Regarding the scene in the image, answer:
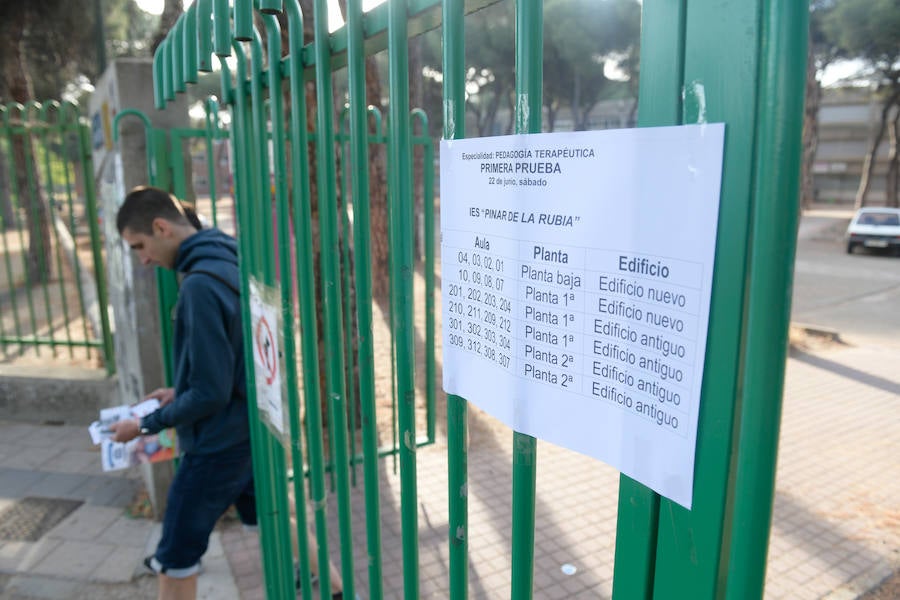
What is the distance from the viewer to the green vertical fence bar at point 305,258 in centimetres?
158

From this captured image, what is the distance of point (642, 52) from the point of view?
818 millimetres

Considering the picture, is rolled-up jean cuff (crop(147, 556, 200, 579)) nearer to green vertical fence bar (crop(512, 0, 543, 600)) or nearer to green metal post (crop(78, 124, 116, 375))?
green vertical fence bar (crop(512, 0, 543, 600))

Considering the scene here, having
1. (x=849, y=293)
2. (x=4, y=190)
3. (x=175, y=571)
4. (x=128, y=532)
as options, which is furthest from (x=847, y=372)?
(x=4, y=190)

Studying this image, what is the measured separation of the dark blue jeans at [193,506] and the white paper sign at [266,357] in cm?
53

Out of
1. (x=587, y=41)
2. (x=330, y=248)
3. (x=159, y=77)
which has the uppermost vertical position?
(x=587, y=41)

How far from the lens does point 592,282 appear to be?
34.9 inches

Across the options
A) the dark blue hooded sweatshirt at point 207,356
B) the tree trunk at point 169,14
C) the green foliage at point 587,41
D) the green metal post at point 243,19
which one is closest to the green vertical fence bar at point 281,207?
the green metal post at point 243,19

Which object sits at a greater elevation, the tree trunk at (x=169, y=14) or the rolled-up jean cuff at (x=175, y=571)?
the tree trunk at (x=169, y=14)

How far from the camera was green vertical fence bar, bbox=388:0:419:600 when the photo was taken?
1.17m

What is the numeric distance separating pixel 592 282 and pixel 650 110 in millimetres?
218

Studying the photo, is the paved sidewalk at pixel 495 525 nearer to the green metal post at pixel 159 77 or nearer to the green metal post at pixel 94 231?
the green metal post at pixel 94 231

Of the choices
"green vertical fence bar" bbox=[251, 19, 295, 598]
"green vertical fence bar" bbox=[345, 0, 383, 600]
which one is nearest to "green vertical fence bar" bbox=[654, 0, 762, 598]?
"green vertical fence bar" bbox=[345, 0, 383, 600]

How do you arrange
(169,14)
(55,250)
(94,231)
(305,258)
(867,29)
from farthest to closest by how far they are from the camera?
1. (867,29)
2. (169,14)
3. (55,250)
4. (94,231)
5. (305,258)

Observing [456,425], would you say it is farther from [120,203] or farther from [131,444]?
[120,203]
